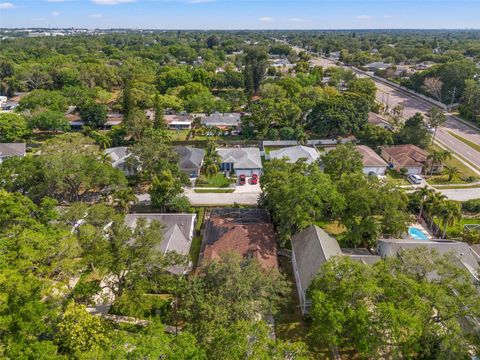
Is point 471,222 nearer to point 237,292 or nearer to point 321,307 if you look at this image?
point 321,307

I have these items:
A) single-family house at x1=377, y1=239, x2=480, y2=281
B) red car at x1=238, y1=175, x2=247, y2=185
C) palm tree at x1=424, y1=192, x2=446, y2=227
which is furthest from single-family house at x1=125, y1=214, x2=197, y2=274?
palm tree at x1=424, y1=192, x2=446, y2=227

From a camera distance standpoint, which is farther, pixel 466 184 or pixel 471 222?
pixel 466 184

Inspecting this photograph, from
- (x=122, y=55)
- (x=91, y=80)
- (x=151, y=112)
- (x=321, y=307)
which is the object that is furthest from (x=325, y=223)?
(x=122, y=55)

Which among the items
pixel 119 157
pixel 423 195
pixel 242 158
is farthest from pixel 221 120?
pixel 423 195

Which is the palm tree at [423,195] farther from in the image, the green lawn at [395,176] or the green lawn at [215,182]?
the green lawn at [215,182]

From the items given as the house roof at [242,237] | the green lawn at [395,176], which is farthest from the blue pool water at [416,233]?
the house roof at [242,237]

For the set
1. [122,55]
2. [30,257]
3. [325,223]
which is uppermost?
[122,55]

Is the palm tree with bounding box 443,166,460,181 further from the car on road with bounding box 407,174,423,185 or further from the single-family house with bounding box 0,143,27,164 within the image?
the single-family house with bounding box 0,143,27,164
